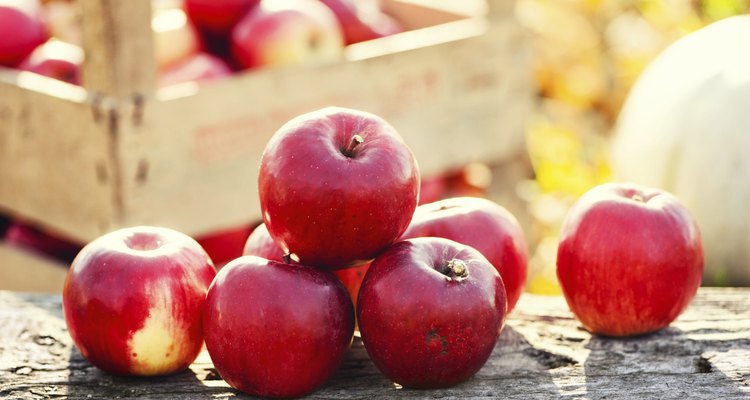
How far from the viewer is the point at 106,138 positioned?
6.98 feet

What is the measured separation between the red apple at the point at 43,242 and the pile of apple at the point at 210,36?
0.43 m

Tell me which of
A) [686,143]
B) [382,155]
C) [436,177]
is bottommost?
[436,177]

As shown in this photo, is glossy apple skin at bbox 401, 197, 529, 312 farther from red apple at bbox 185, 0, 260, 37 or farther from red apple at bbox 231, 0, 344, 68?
red apple at bbox 185, 0, 260, 37

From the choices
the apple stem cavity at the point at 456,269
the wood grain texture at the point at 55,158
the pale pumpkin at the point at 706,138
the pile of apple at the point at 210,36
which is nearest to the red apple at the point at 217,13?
the pile of apple at the point at 210,36

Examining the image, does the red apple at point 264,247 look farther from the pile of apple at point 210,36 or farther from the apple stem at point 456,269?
the pile of apple at point 210,36

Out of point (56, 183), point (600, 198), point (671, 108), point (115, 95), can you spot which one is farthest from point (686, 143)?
point (56, 183)

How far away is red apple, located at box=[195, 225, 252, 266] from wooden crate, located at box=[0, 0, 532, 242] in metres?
0.08

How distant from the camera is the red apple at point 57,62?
2.46m

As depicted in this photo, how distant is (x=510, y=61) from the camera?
2928 millimetres

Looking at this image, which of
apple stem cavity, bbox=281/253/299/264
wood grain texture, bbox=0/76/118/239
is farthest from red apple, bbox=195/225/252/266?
apple stem cavity, bbox=281/253/299/264

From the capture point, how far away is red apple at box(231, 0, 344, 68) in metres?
2.60

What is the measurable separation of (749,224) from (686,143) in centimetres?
25

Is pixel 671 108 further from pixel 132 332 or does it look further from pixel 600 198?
pixel 132 332

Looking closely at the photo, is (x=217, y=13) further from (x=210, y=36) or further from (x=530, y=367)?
(x=530, y=367)
